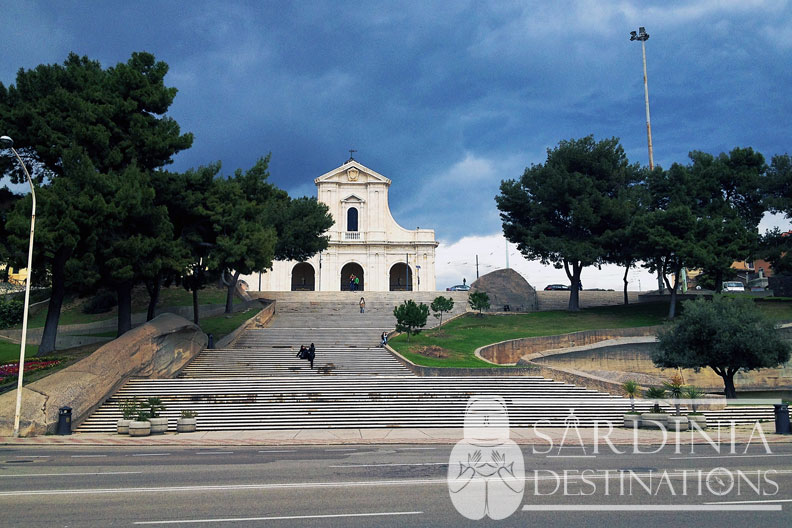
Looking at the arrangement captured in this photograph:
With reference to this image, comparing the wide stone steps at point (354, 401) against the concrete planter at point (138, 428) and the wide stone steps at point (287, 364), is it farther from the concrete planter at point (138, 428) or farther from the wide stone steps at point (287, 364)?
the concrete planter at point (138, 428)

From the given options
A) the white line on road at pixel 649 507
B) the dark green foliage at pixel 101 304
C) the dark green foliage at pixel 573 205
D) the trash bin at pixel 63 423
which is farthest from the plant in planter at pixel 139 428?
the dark green foliage at pixel 573 205

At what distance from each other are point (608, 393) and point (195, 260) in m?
22.6

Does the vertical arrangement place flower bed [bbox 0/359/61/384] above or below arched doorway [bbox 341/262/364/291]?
below

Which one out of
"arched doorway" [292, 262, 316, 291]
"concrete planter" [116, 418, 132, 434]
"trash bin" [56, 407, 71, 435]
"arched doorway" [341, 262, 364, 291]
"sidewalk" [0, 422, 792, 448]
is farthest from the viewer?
"arched doorway" [292, 262, 316, 291]

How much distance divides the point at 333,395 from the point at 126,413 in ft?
24.7

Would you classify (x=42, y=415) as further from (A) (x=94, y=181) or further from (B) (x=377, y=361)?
(B) (x=377, y=361)

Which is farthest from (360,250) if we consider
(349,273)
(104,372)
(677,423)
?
(677,423)

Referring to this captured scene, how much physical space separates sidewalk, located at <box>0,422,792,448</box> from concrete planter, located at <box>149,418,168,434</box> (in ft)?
0.90

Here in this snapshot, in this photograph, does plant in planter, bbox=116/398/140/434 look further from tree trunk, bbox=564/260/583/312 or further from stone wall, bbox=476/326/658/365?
tree trunk, bbox=564/260/583/312

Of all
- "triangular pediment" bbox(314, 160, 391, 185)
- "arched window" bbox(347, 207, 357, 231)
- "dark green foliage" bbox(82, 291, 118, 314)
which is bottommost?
"dark green foliage" bbox(82, 291, 118, 314)

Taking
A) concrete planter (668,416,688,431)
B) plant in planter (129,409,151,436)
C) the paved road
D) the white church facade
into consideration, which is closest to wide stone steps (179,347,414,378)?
plant in planter (129,409,151,436)

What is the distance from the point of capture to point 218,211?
98.9 ft

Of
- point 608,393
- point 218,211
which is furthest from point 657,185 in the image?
point 218,211

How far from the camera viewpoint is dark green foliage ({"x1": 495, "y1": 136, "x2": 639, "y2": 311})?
4603 centimetres
